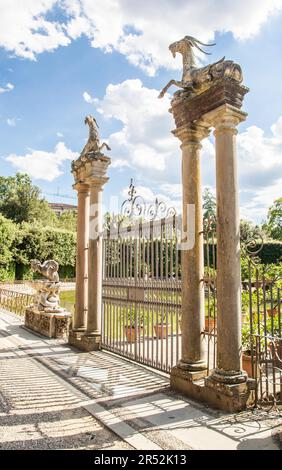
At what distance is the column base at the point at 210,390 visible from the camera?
4152 mm

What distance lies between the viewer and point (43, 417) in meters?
4.11

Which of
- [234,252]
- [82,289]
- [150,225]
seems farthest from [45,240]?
[234,252]

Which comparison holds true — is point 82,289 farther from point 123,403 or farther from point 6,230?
point 6,230

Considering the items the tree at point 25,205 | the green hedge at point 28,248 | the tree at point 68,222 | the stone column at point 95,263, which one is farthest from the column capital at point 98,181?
the tree at point 68,222

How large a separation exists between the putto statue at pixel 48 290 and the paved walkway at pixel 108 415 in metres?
3.63

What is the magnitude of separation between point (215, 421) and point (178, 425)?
414 mm

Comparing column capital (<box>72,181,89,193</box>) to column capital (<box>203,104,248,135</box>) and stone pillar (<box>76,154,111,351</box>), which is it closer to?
stone pillar (<box>76,154,111,351</box>)

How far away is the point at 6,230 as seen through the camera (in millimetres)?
27234

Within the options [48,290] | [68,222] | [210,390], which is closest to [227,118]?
[210,390]

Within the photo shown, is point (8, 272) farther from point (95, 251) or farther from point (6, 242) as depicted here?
point (95, 251)

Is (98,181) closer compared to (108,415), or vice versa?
(108,415)

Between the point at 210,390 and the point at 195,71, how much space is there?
4228mm

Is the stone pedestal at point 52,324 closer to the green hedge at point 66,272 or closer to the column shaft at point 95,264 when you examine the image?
the column shaft at point 95,264

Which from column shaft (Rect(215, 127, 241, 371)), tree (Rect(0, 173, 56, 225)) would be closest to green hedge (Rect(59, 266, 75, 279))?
tree (Rect(0, 173, 56, 225))
